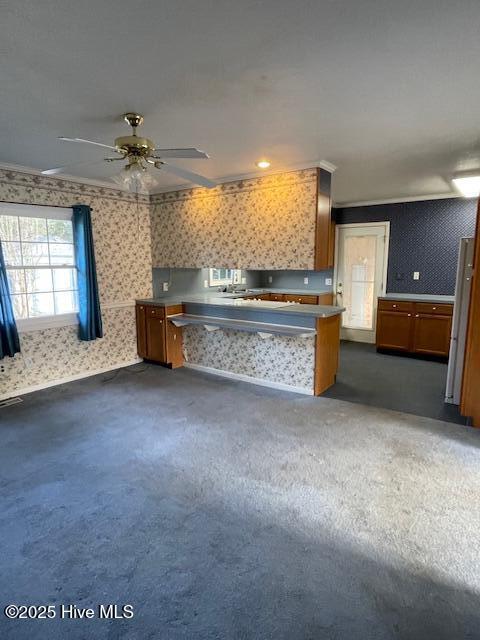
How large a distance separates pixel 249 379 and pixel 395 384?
1740 millimetres

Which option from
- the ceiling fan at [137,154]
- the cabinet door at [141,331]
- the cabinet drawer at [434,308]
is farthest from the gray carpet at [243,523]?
the cabinet drawer at [434,308]

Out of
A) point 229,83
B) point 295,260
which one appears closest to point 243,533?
point 229,83

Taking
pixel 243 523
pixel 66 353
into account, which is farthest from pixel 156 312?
pixel 243 523

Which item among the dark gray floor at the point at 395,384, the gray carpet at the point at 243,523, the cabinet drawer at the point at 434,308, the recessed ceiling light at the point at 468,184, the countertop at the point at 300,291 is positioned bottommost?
the gray carpet at the point at 243,523

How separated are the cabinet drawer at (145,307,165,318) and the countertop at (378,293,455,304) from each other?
3.34m

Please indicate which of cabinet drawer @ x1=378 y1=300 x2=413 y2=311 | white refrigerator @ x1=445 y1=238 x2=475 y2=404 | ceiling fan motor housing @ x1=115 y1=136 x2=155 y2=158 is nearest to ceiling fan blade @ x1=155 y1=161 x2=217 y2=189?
ceiling fan motor housing @ x1=115 y1=136 x2=155 y2=158

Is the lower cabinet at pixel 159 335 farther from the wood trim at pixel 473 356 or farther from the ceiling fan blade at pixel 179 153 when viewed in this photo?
the wood trim at pixel 473 356

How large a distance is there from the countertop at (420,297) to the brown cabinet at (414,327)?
0.18ft

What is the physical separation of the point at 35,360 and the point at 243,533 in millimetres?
3302

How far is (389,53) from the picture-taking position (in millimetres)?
1811

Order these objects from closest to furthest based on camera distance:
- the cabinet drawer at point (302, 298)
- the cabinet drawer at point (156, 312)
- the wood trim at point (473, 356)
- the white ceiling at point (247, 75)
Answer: the white ceiling at point (247, 75) → the wood trim at point (473, 356) → the cabinet drawer at point (156, 312) → the cabinet drawer at point (302, 298)

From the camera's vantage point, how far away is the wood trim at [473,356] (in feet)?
10.7

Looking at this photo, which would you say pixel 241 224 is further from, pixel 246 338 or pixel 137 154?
pixel 137 154

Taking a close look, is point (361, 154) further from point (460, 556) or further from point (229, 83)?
point (460, 556)
